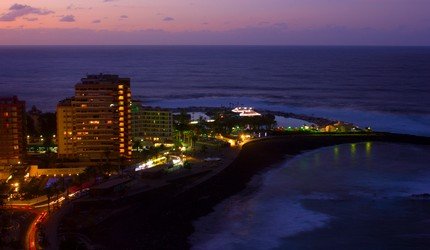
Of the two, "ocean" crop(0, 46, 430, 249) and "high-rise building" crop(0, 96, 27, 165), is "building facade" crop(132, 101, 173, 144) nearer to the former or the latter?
"high-rise building" crop(0, 96, 27, 165)

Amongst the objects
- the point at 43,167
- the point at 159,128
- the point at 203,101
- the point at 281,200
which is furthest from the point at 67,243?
the point at 203,101

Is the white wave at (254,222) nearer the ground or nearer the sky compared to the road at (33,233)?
nearer the ground

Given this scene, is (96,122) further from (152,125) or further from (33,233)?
(33,233)

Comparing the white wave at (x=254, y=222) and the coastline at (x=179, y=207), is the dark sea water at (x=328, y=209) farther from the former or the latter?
the coastline at (x=179, y=207)

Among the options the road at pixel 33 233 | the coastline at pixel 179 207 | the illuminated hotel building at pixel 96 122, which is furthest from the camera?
the illuminated hotel building at pixel 96 122

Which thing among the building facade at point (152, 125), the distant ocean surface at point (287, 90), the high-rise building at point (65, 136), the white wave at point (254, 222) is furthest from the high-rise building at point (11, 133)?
the distant ocean surface at point (287, 90)

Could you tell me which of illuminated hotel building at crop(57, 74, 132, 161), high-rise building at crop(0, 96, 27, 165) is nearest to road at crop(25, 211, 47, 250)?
high-rise building at crop(0, 96, 27, 165)

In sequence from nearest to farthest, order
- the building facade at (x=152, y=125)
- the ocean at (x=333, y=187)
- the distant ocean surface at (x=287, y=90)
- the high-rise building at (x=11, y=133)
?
1. the ocean at (x=333, y=187)
2. the high-rise building at (x=11, y=133)
3. the building facade at (x=152, y=125)
4. the distant ocean surface at (x=287, y=90)
